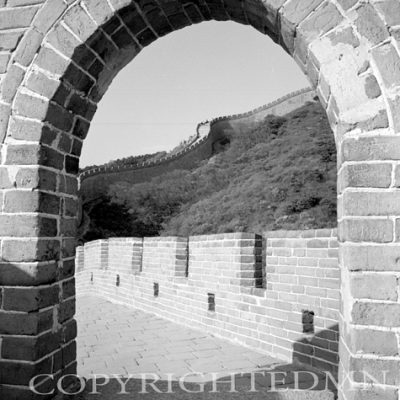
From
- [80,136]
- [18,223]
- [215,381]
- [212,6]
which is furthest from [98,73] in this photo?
[215,381]

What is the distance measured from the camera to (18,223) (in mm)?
2375

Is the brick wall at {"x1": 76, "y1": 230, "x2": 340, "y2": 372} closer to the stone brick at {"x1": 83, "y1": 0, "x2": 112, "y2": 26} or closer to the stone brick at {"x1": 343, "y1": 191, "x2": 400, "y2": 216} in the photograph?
the stone brick at {"x1": 343, "y1": 191, "x2": 400, "y2": 216}

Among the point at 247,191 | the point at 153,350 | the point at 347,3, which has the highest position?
the point at 247,191

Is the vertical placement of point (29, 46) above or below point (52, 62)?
above

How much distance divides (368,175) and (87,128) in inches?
75.5

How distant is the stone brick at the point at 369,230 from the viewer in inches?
69.6

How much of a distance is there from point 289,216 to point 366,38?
15.5 meters

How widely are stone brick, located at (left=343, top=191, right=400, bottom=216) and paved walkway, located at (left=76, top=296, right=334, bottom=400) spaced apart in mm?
2051

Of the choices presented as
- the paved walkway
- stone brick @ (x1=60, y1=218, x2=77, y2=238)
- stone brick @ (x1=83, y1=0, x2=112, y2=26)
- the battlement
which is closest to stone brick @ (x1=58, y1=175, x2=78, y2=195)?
stone brick @ (x1=60, y1=218, x2=77, y2=238)

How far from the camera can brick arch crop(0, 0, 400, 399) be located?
178 cm

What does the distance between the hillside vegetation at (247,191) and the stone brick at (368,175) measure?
13617mm

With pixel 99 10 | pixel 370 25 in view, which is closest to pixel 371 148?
pixel 370 25

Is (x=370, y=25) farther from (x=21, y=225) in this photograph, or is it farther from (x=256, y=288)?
(x=256, y=288)

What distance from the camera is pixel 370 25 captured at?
1.90m
